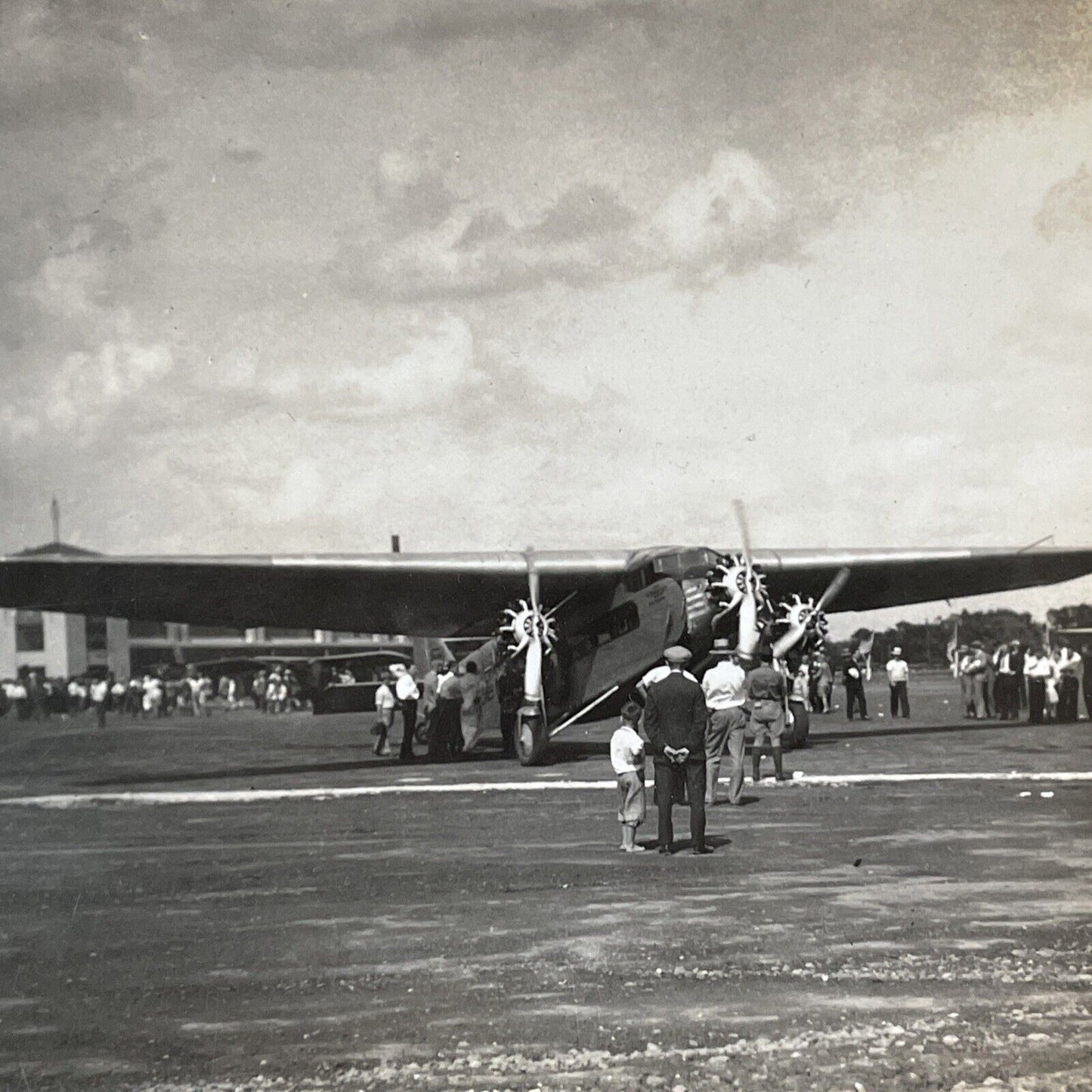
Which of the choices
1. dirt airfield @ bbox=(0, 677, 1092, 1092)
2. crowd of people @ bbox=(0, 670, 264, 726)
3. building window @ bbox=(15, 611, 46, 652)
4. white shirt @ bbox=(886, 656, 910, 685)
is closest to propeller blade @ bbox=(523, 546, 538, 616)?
dirt airfield @ bbox=(0, 677, 1092, 1092)

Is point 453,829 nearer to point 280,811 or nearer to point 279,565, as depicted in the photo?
point 280,811

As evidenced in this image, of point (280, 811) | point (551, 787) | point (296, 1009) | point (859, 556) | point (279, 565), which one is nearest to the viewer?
point (296, 1009)

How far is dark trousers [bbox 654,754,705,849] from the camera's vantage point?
11344 mm

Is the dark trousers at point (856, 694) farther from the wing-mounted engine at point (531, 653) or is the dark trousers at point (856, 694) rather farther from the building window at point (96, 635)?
the building window at point (96, 635)

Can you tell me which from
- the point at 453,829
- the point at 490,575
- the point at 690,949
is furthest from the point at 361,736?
the point at 690,949

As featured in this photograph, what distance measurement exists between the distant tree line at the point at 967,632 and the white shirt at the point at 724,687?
44.9ft

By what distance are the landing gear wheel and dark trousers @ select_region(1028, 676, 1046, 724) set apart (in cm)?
1037

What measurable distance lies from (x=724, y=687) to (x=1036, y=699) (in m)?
13.5

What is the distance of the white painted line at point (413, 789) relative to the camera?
1611cm

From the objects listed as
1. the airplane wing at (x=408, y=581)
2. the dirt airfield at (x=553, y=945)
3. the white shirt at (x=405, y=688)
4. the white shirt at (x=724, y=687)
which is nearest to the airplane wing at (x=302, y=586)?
the airplane wing at (x=408, y=581)

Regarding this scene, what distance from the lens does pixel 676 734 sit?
11.7m

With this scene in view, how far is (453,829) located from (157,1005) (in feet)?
21.7

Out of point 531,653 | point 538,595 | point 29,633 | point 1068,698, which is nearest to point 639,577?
point 538,595

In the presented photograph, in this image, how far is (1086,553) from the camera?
26.0 m
